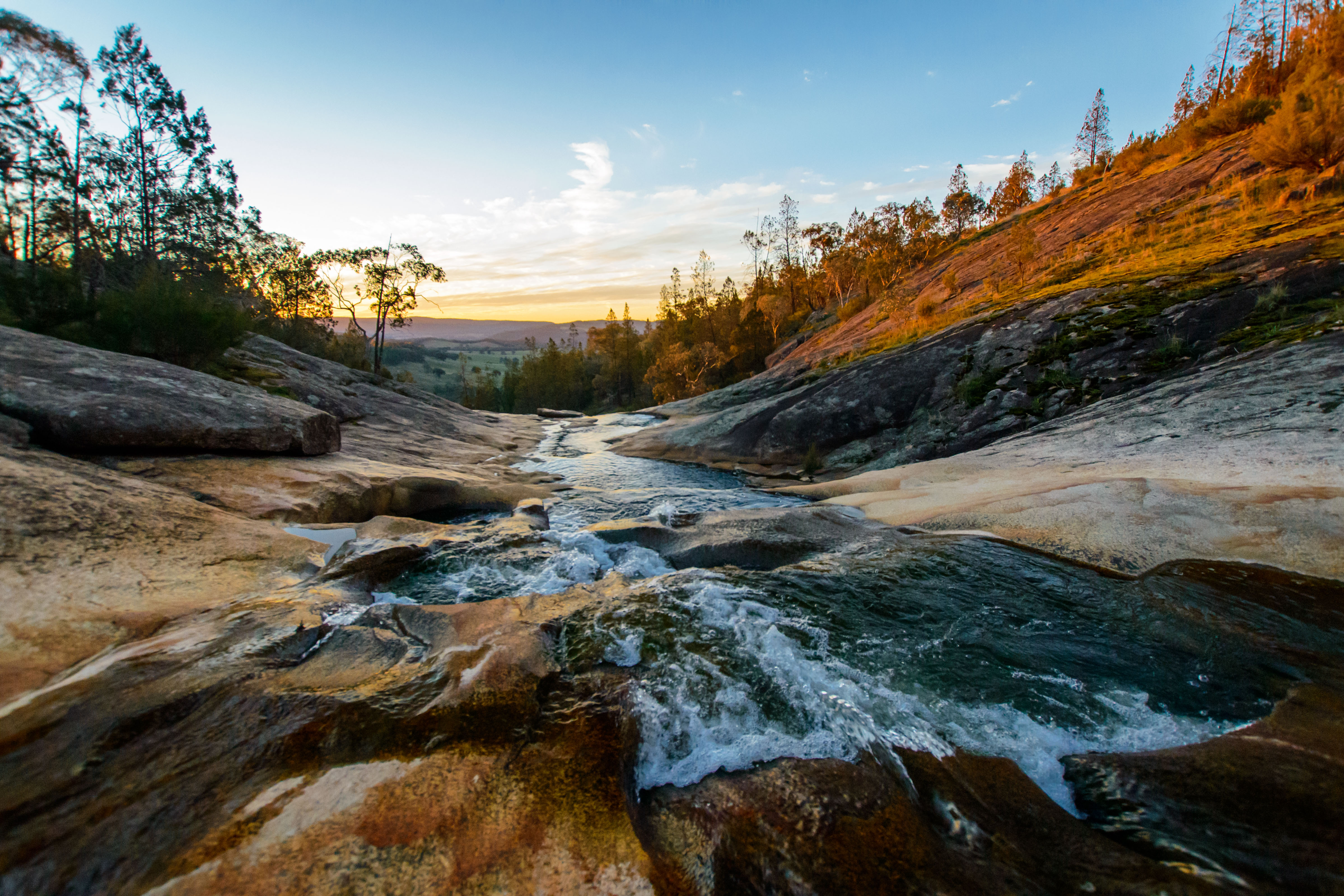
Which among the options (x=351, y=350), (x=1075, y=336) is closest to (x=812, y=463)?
(x=1075, y=336)

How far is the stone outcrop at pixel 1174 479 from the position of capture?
570 centimetres

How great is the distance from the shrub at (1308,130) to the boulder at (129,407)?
31.9 m

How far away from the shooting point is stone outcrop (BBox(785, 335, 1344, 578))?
5.70 metres

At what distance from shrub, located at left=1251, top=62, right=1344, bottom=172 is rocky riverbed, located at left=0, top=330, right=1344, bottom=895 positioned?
17.6m

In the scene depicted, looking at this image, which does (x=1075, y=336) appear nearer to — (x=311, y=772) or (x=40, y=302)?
(x=311, y=772)

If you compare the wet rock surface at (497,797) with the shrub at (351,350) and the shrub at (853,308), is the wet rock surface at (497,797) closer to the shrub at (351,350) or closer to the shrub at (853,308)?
the shrub at (351,350)

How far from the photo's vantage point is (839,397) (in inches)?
669

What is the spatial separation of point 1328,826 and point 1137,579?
11.4 ft

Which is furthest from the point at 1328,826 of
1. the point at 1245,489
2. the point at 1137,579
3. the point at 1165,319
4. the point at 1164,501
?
the point at 1165,319

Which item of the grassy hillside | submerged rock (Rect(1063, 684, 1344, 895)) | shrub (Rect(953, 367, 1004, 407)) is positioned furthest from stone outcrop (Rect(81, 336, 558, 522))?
the grassy hillside

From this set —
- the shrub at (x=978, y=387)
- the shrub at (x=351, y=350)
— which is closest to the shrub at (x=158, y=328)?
the shrub at (x=978, y=387)

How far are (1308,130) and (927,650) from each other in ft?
86.0

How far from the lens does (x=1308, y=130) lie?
56.1 feet

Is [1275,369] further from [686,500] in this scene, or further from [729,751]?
[729,751]
